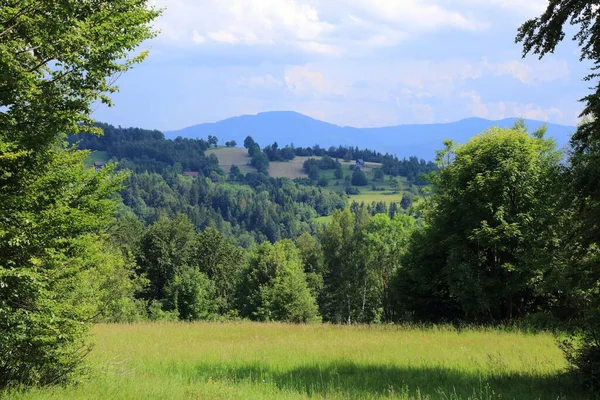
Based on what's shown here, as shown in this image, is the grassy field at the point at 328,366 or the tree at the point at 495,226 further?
the tree at the point at 495,226

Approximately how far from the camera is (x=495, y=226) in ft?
74.9

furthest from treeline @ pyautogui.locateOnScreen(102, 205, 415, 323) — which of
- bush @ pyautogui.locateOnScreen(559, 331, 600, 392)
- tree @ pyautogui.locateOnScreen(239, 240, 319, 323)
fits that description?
bush @ pyautogui.locateOnScreen(559, 331, 600, 392)

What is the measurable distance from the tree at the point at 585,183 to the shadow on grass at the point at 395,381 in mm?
725

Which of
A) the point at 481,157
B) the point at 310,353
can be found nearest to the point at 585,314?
the point at 310,353

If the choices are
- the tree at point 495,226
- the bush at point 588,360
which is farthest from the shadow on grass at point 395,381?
the tree at point 495,226

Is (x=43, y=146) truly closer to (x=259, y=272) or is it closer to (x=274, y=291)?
(x=274, y=291)

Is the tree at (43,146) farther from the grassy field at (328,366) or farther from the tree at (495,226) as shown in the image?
the tree at (495,226)

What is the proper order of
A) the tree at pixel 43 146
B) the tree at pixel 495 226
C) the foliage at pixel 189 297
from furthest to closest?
the foliage at pixel 189 297, the tree at pixel 495 226, the tree at pixel 43 146

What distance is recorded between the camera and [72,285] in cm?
971

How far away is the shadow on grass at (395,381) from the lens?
8484 millimetres

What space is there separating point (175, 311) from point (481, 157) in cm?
3832

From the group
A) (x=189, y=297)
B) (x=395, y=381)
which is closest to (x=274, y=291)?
(x=189, y=297)

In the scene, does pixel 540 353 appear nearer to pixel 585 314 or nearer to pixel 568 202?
pixel 585 314

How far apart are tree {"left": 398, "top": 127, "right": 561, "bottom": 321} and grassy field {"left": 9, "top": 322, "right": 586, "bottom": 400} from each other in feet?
20.5
